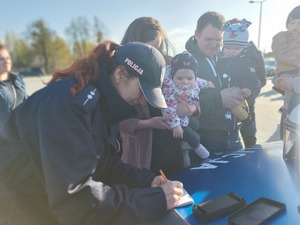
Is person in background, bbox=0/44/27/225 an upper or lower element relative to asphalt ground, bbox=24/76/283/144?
upper

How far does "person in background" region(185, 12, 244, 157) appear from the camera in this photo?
2371 mm

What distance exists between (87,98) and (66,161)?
0.84ft

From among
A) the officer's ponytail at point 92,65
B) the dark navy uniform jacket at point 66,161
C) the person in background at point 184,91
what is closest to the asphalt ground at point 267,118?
the person in background at point 184,91

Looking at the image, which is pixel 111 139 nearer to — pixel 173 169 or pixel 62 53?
pixel 173 169

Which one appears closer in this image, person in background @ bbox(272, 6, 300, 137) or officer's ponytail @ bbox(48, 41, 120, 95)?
officer's ponytail @ bbox(48, 41, 120, 95)

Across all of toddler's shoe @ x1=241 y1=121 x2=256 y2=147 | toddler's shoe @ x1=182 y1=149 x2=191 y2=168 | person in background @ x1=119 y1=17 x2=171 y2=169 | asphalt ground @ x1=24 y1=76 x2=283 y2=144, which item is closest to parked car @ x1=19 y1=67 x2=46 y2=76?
asphalt ground @ x1=24 y1=76 x2=283 y2=144

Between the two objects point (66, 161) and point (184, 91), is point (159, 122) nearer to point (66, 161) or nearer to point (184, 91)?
point (184, 91)

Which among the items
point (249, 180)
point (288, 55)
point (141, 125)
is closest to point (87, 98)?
point (249, 180)

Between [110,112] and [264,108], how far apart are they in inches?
331

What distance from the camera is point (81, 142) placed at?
107 centimetres

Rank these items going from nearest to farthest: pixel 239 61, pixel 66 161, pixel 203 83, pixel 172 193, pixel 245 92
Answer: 1. pixel 66 161
2. pixel 172 193
3. pixel 203 83
4. pixel 245 92
5. pixel 239 61

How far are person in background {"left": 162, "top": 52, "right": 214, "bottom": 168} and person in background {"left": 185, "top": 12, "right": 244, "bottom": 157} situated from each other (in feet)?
0.25

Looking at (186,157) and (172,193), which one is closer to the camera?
(172,193)

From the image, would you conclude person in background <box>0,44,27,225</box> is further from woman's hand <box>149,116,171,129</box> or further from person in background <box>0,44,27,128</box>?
woman's hand <box>149,116,171,129</box>
